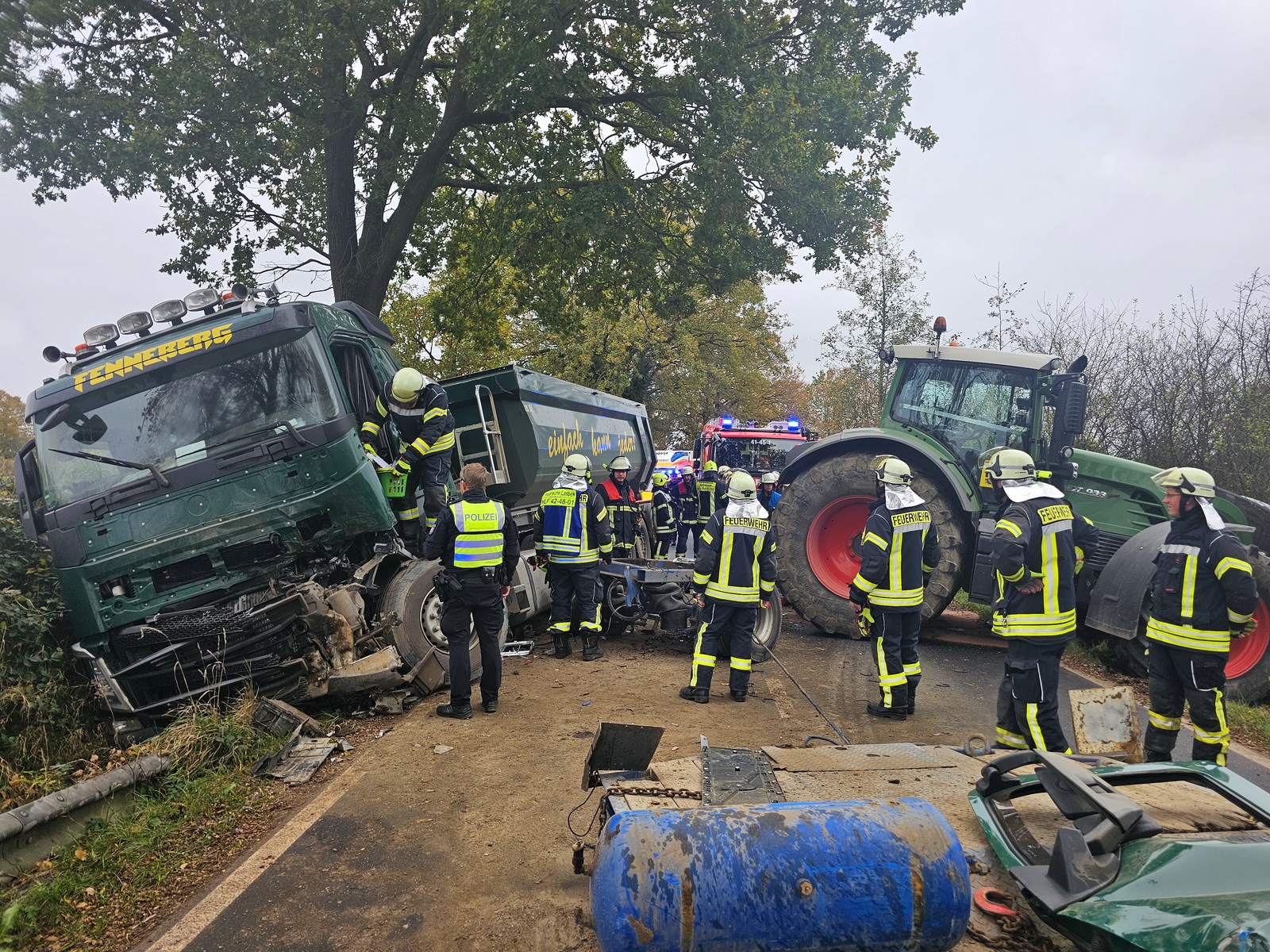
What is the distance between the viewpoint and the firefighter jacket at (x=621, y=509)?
32.2 feet

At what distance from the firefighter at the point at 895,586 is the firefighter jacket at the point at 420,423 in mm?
3403

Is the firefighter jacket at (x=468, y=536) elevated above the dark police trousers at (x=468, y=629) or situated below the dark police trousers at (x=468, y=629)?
above

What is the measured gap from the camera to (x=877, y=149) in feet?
39.7

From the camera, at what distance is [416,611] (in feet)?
19.4

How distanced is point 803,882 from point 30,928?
10.0ft

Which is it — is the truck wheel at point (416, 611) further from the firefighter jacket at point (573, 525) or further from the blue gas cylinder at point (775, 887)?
the blue gas cylinder at point (775, 887)

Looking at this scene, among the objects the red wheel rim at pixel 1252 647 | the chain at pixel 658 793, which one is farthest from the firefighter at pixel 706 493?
the chain at pixel 658 793

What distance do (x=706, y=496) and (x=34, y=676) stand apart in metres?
9.10

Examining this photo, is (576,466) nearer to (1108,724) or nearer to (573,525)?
(573,525)

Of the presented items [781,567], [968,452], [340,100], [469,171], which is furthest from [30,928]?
[469,171]

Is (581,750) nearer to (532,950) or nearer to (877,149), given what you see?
(532,950)

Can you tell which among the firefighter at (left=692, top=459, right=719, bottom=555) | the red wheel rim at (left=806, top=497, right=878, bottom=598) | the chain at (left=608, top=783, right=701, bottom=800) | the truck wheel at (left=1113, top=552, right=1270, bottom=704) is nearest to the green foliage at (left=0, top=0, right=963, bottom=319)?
the firefighter at (left=692, top=459, right=719, bottom=555)

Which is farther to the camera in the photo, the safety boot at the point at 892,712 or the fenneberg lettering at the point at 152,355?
the safety boot at the point at 892,712

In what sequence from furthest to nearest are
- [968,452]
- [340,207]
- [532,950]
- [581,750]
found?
[340,207] → [968,452] → [581,750] → [532,950]
